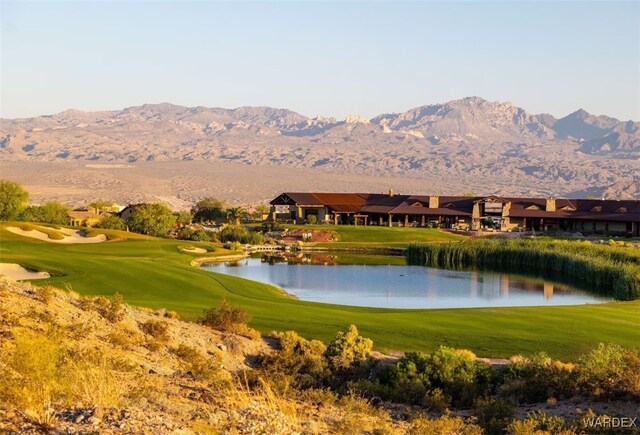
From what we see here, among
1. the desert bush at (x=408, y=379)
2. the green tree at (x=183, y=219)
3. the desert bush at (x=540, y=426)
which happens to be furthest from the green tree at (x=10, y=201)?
the desert bush at (x=540, y=426)

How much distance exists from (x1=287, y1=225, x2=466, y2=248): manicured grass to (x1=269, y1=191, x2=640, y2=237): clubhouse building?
11206mm

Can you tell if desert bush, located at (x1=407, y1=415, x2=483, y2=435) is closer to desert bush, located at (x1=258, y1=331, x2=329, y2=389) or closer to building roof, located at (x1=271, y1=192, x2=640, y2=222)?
desert bush, located at (x1=258, y1=331, x2=329, y2=389)

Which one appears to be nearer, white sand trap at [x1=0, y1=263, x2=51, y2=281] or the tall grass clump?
white sand trap at [x1=0, y1=263, x2=51, y2=281]

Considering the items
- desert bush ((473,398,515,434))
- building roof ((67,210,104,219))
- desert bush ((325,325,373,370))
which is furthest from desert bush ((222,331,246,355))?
building roof ((67,210,104,219))

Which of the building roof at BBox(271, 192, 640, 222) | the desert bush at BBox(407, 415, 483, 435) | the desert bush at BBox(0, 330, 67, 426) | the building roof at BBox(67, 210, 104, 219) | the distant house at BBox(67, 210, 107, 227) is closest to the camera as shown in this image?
the desert bush at BBox(0, 330, 67, 426)

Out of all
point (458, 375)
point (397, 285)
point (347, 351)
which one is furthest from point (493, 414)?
point (397, 285)

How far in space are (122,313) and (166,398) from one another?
24.0ft

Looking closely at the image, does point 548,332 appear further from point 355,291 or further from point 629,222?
point 629,222

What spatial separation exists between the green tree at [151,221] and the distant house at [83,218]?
8.33m

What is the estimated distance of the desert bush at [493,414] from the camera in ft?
48.0

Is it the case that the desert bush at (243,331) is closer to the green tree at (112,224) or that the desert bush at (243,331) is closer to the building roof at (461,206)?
the green tree at (112,224)

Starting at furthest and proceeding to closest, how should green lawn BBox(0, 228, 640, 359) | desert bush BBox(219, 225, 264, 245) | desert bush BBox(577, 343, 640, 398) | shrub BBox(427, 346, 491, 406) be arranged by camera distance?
desert bush BBox(219, 225, 264, 245) → green lawn BBox(0, 228, 640, 359) → shrub BBox(427, 346, 491, 406) → desert bush BBox(577, 343, 640, 398)

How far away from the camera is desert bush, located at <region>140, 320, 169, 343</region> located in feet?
63.1

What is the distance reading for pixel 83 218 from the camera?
319 ft
